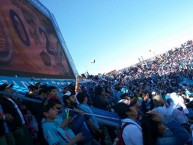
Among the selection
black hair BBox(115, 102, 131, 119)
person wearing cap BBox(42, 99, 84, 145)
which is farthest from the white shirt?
person wearing cap BBox(42, 99, 84, 145)

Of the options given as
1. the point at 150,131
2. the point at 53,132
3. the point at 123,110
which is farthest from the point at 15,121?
the point at 150,131

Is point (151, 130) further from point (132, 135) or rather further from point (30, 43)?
point (30, 43)

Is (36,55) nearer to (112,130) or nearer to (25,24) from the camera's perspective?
(25,24)

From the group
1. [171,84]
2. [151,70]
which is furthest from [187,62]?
[171,84]

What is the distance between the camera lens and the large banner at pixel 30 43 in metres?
11.2

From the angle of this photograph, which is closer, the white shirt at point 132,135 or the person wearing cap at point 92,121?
the white shirt at point 132,135

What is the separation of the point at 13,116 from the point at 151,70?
41723 millimetres

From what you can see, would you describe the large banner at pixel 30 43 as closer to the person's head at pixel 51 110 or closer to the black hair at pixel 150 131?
the person's head at pixel 51 110

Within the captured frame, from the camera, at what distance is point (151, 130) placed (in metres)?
3.31

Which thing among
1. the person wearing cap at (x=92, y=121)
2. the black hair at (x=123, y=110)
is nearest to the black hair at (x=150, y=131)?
the black hair at (x=123, y=110)

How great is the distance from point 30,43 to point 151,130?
11.6 metres

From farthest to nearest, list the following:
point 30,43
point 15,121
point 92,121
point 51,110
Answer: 1. point 30,43
2. point 92,121
3. point 15,121
4. point 51,110

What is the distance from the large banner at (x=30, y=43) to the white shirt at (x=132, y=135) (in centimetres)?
727

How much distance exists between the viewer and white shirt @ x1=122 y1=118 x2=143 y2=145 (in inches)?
131
